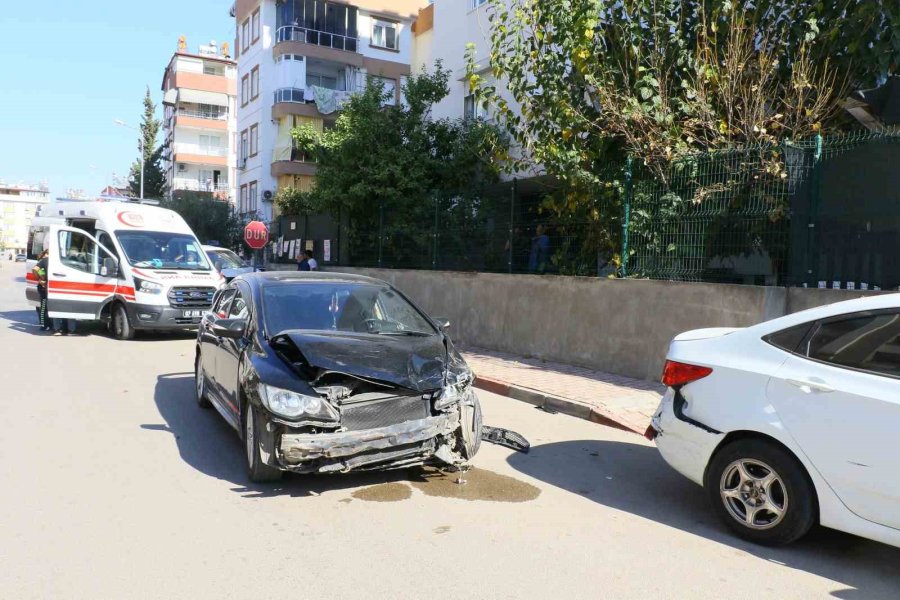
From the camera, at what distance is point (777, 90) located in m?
10.6

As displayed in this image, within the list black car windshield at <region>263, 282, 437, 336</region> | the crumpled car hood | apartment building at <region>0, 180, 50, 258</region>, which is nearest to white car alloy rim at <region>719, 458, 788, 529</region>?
the crumpled car hood

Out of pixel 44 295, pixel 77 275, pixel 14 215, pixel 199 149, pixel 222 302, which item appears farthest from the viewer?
pixel 14 215

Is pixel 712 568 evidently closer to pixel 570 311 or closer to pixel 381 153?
pixel 570 311

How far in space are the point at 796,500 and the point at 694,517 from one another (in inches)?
33.7

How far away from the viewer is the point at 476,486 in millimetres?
Result: 5379

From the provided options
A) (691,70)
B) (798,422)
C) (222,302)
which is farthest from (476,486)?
(691,70)

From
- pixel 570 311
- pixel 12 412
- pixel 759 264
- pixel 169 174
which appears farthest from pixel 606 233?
pixel 169 174

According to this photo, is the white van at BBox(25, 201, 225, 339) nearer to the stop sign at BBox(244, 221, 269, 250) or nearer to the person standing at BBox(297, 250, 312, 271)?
the person standing at BBox(297, 250, 312, 271)

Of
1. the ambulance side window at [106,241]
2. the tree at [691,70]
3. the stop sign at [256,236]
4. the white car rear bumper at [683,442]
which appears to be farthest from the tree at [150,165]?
the white car rear bumper at [683,442]

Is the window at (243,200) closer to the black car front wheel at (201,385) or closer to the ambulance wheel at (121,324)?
the ambulance wheel at (121,324)

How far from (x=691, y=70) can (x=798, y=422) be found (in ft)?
26.6

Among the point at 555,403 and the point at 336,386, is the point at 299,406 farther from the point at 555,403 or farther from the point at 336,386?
the point at 555,403

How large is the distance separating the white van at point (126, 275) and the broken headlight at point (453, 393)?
31.3 ft

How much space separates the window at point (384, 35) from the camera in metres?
39.9
